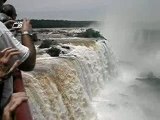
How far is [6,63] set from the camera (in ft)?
8.23

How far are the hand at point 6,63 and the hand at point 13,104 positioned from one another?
13 centimetres

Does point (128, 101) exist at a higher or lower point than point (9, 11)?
lower

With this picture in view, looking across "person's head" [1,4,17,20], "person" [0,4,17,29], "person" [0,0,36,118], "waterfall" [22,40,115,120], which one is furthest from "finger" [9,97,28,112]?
"waterfall" [22,40,115,120]

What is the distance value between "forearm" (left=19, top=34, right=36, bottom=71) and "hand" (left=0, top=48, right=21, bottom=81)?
11.3 inches

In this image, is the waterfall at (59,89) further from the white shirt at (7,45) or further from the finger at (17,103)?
the finger at (17,103)

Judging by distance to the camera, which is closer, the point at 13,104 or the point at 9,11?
the point at 13,104

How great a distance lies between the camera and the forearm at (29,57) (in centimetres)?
291

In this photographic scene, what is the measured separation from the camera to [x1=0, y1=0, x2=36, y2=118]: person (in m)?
2.62

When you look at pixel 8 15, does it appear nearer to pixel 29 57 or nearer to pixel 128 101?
pixel 29 57

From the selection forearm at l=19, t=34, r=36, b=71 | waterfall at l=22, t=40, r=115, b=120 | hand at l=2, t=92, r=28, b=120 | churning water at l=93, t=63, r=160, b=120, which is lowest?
churning water at l=93, t=63, r=160, b=120

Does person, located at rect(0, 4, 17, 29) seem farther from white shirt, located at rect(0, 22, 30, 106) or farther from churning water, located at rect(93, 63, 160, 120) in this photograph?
churning water, located at rect(93, 63, 160, 120)

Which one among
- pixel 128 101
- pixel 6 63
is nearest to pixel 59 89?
pixel 6 63

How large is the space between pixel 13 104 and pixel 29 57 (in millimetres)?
519

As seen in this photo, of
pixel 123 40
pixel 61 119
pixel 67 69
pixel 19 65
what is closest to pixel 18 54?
pixel 19 65
